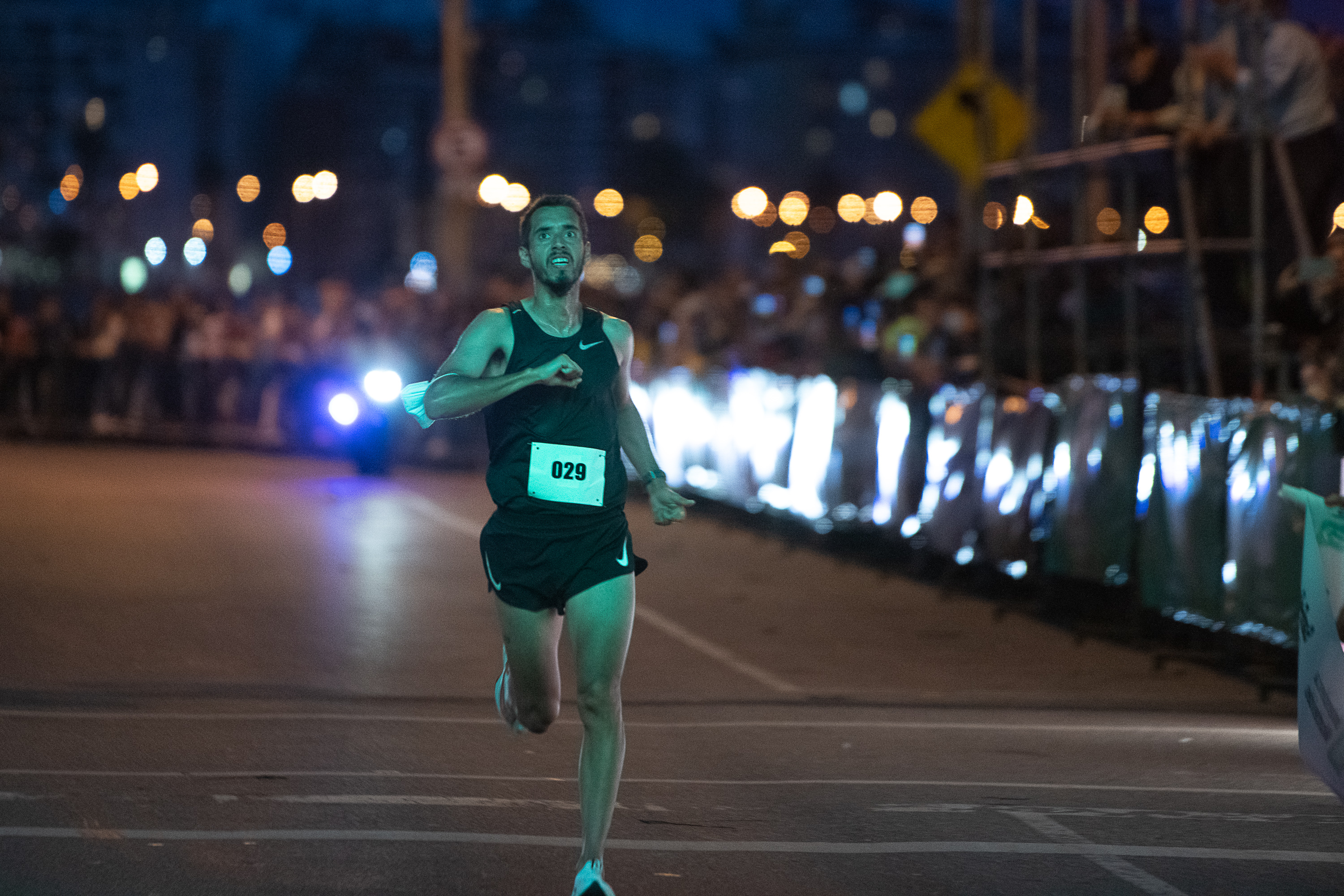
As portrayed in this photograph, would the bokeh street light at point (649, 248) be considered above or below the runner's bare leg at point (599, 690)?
above

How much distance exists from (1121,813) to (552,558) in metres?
2.54

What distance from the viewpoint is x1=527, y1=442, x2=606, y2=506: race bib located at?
226 inches

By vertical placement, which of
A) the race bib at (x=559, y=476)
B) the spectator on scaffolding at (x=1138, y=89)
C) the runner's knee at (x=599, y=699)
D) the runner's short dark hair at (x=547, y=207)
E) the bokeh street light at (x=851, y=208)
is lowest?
the runner's knee at (x=599, y=699)

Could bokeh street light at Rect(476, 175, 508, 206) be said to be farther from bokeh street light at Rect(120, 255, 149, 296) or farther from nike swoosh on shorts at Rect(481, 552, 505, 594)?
nike swoosh on shorts at Rect(481, 552, 505, 594)

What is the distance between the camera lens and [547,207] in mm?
5789

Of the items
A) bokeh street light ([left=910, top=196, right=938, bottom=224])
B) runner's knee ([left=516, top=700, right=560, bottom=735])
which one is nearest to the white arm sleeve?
runner's knee ([left=516, top=700, right=560, bottom=735])

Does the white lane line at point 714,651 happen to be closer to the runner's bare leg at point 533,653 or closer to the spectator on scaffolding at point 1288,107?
the runner's bare leg at point 533,653

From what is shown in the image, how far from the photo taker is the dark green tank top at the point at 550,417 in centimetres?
575

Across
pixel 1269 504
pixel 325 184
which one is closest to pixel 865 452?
pixel 1269 504

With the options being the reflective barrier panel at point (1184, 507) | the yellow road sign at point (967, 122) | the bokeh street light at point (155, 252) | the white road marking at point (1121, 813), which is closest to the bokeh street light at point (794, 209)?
the bokeh street light at point (155, 252)

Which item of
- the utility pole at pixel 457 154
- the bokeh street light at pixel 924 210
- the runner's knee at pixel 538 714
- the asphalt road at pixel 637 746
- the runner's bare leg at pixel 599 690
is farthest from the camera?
the bokeh street light at pixel 924 210

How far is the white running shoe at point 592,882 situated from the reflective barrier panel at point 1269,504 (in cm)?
501

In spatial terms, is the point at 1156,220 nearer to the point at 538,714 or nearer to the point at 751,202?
the point at 538,714

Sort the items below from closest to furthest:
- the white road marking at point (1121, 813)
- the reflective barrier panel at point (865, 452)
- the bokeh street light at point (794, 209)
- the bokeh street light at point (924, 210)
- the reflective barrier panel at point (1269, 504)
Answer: the white road marking at point (1121, 813) < the reflective barrier panel at point (1269, 504) < the reflective barrier panel at point (865, 452) < the bokeh street light at point (794, 209) < the bokeh street light at point (924, 210)
